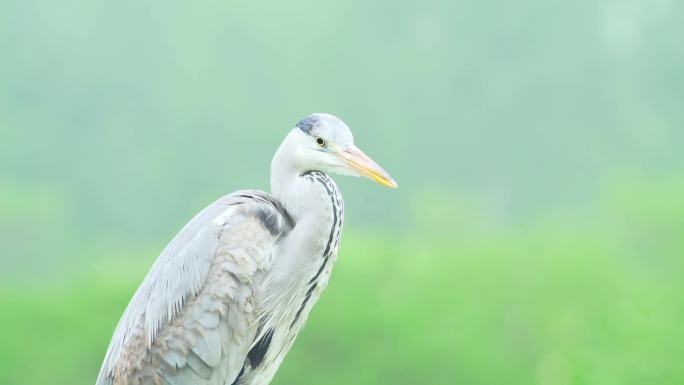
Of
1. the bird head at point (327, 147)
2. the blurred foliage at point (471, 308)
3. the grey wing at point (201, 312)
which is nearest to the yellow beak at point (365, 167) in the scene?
the bird head at point (327, 147)

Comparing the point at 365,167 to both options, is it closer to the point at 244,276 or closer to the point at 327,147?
the point at 327,147

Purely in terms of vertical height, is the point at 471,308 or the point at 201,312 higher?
the point at 471,308

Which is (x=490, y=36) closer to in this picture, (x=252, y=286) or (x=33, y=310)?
(x=33, y=310)

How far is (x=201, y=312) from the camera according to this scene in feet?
8.48

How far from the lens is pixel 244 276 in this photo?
261cm

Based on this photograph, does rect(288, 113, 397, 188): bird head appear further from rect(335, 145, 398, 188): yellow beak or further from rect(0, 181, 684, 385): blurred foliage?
rect(0, 181, 684, 385): blurred foliage

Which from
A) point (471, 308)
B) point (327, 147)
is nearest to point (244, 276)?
point (327, 147)

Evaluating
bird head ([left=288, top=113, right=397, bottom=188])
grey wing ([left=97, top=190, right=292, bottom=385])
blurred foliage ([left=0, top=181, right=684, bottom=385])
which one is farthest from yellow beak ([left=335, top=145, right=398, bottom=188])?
blurred foliage ([left=0, top=181, right=684, bottom=385])

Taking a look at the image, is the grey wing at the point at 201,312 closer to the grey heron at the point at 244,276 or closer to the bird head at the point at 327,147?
the grey heron at the point at 244,276

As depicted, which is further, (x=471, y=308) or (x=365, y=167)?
(x=471, y=308)

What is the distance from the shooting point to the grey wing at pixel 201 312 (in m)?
2.56

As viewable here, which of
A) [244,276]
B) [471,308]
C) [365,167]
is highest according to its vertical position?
[471,308]

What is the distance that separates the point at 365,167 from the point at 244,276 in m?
0.43

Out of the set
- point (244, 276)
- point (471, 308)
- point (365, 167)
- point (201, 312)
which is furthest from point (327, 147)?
point (471, 308)
